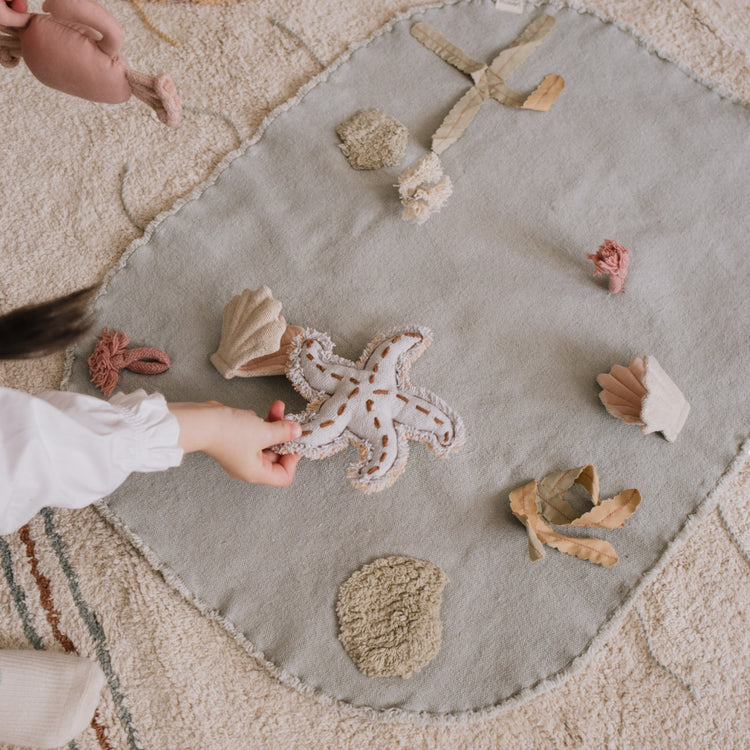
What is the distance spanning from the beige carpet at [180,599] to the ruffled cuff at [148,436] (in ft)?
0.76

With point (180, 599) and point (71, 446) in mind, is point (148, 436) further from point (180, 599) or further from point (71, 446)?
point (180, 599)

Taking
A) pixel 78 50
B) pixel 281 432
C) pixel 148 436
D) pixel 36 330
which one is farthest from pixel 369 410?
pixel 78 50

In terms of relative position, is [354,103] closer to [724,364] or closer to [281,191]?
[281,191]

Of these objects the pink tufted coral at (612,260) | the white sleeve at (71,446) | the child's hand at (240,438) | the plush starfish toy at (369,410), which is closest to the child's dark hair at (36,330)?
the white sleeve at (71,446)

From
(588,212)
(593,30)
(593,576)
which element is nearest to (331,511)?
(593,576)

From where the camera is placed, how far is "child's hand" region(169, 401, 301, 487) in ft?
2.53

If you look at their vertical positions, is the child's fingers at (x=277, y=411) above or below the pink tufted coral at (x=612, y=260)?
below

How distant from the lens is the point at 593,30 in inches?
43.1

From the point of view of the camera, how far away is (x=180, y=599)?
2.88 feet

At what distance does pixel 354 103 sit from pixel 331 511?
0.62 meters

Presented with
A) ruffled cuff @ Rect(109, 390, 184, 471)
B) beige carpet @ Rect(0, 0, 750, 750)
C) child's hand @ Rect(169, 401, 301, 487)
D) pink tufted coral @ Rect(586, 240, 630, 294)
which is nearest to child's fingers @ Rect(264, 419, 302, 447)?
child's hand @ Rect(169, 401, 301, 487)

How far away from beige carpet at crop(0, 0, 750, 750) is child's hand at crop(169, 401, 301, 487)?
21 centimetres

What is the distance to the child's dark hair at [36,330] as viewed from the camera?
0.62m

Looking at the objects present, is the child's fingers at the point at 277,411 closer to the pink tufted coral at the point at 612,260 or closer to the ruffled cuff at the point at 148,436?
the ruffled cuff at the point at 148,436
